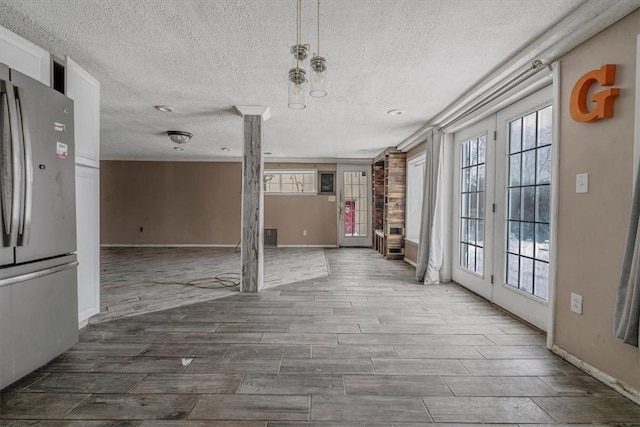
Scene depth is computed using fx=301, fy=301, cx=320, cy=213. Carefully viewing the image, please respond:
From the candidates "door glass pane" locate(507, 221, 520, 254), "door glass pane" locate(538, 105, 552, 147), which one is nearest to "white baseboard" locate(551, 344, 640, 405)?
"door glass pane" locate(507, 221, 520, 254)

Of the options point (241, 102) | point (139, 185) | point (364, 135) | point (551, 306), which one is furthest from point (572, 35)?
point (139, 185)

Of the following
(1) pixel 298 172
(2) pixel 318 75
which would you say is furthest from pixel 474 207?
(1) pixel 298 172

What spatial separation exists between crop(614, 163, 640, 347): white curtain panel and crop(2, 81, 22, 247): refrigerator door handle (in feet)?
10.9

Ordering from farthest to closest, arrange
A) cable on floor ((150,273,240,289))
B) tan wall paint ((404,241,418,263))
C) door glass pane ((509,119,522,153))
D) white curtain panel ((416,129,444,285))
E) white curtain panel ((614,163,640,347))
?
tan wall paint ((404,241,418,263)), white curtain panel ((416,129,444,285)), cable on floor ((150,273,240,289)), door glass pane ((509,119,522,153)), white curtain panel ((614,163,640,347))

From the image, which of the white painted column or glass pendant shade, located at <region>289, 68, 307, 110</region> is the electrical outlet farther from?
the white painted column

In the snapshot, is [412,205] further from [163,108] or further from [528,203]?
[163,108]

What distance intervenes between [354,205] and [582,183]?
5.85 metres

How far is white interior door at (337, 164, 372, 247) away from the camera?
25.3 ft

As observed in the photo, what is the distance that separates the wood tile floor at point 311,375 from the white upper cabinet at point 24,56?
2009mm

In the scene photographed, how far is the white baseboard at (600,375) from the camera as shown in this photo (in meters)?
A: 1.65

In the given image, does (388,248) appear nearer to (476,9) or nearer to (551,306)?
(551,306)

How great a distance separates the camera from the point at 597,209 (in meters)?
1.89

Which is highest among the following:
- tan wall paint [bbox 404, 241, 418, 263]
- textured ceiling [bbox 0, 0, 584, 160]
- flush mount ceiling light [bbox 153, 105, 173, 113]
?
textured ceiling [bbox 0, 0, 584, 160]

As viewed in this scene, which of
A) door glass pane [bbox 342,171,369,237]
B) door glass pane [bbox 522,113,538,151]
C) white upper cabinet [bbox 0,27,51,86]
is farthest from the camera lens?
door glass pane [bbox 342,171,369,237]
